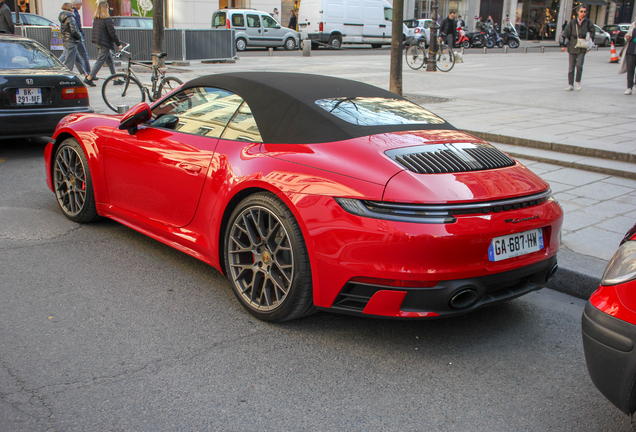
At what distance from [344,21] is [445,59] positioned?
1395 centimetres

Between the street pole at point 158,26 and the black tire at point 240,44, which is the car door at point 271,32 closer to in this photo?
the black tire at point 240,44

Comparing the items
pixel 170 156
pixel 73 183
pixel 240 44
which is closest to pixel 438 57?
pixel 240 44

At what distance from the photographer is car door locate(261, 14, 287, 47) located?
2983 centimetres

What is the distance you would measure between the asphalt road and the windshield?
451 cm

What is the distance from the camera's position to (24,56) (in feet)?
25.8

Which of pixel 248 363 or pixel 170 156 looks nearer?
pixel 248 363

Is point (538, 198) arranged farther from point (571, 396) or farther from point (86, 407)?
point (86, 407)

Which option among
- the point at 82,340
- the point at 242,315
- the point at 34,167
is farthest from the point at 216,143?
the point at 34,167

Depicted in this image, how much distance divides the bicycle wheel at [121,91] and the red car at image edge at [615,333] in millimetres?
10217

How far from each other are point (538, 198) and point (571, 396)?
0.99m

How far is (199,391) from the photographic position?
105 inches

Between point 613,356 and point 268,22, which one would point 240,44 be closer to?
point 268,22

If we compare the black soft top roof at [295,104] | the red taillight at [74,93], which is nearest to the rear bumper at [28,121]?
the red taillight at [74,93]

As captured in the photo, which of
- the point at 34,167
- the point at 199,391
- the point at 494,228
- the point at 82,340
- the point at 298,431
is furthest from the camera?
the point at 34,167
